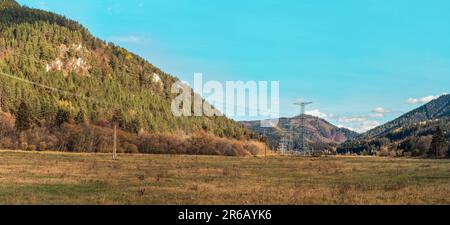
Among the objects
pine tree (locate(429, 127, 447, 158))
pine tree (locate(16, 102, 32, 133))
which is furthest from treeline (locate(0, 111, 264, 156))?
pine tree (locate(429, 127, 447, 158))

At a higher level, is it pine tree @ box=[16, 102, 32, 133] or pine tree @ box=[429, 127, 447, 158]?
pine tree @ box=[16, 102, 32, 133]

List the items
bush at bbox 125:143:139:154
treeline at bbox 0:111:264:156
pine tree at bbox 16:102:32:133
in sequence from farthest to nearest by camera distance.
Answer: bush at bbox 125:143:139:154 → pine tree at bbox 16:102:32:133 → treeline at bbox 0:111:264:156

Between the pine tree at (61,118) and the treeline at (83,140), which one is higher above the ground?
the pine tree at (61,118)

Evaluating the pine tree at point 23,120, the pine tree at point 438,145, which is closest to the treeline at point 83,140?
the pine tree at point 23,120

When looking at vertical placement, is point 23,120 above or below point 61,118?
below

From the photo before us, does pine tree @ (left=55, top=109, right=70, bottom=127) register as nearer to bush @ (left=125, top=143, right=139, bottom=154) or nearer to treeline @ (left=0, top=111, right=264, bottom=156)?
treeline @ (left=0, top=111, right=264, bottom=156)

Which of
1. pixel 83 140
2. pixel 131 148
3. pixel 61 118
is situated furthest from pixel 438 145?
pixel 61 118

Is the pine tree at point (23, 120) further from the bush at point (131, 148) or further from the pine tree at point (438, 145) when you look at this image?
the pine tree at point (438, 145)

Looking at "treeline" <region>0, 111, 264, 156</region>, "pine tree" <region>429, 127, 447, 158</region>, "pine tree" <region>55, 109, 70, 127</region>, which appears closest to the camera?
"treeline" <region>0, 111, 264, 156</region>

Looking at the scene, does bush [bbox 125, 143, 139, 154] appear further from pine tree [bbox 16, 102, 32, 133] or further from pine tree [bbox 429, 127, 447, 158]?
pine tree [bbox 429, 127, 447, 158]

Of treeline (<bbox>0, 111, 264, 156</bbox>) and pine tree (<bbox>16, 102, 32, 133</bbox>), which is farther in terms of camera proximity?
pine tree (<bbox>16, 102, 32, 133</bbox>)

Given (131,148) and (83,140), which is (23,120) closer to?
(83,140)
